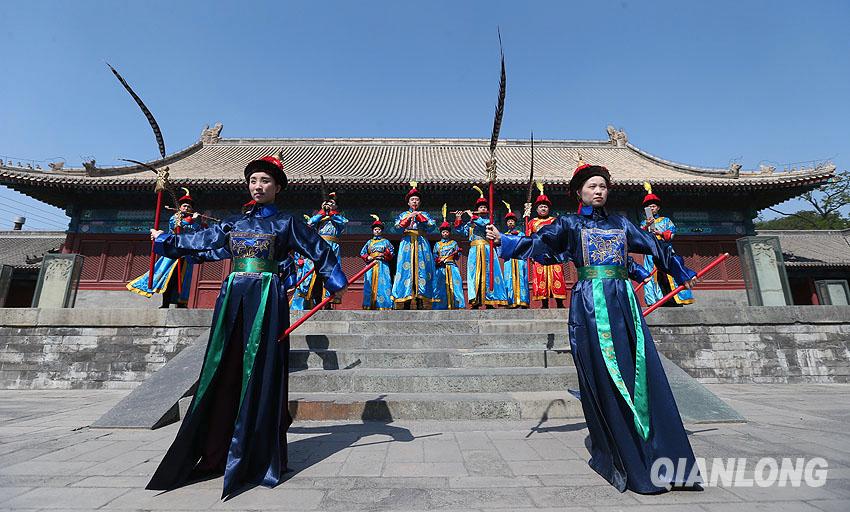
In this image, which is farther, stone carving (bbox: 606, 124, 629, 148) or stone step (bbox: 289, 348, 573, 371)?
stone carving (bbox: 606, 124, 629, 148)

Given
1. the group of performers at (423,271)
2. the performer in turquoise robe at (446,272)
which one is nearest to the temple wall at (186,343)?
the group of performers at (423,271)

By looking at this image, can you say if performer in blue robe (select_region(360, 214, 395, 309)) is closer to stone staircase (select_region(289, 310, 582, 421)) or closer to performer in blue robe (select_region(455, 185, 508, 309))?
performer in blue robe (select_region(455, 185, 508, 309))

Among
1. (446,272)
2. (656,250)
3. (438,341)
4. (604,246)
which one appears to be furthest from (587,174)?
(446,272)

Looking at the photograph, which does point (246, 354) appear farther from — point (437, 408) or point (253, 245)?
point (437, 408)

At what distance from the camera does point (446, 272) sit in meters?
9.79

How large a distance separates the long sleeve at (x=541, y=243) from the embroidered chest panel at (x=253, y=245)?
178cm

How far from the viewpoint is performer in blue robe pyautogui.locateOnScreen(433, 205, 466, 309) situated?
941 cm

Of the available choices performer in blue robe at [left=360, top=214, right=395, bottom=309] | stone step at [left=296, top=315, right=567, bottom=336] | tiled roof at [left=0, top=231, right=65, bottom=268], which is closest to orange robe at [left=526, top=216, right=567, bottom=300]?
stone step at [left=296, top=315, right=567, bottom=336]

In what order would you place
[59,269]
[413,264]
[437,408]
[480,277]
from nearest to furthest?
[437,408] → [59,269] → [413,264] → [480,277]

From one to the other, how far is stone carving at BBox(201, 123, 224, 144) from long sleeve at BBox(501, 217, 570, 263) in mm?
20021

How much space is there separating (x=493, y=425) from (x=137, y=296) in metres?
13.3

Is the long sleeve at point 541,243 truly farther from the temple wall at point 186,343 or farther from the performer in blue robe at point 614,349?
the temple wall at point 186,343

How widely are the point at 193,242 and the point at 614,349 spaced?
10.0ft

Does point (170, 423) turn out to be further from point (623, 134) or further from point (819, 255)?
point (819, 255)
